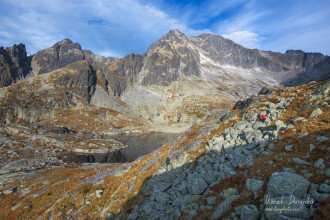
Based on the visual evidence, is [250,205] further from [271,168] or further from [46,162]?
[46,162]

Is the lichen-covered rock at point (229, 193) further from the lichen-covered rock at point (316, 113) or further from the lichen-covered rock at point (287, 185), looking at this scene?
the lichen-covered rock at point (316, 113)

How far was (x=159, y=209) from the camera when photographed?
1341 cm

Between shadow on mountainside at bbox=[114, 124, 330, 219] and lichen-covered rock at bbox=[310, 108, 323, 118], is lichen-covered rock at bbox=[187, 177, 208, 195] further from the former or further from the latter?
lichen-covered rock at bbox=[310, 108, 323, 118]

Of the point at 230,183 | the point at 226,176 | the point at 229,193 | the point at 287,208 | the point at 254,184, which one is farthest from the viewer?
the point at 226,176

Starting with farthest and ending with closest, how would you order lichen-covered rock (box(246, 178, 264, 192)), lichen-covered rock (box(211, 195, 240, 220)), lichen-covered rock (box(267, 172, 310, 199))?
lichen-covered rock (box(246, 178, 264, 192)) < lichen-covered rock (box(211, 195, 240, 220)) < lichen-covered rock (box(267, 172, 310, 199))

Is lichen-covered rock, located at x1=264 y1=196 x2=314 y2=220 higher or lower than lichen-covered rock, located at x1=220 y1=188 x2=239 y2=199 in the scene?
higher

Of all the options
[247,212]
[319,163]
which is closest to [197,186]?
[247,212]

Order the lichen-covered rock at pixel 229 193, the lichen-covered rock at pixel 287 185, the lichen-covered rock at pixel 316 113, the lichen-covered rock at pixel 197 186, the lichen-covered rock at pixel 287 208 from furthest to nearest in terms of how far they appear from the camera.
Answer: the lichen-covered rock at pixel 316 113 < the lichen-covered rock at pixel 197 186 < the lichen-covered rock at pixel 229 193 < the lichen-covered rock at pixel 287 185 < the lichen-covered rock at pixel 287 208

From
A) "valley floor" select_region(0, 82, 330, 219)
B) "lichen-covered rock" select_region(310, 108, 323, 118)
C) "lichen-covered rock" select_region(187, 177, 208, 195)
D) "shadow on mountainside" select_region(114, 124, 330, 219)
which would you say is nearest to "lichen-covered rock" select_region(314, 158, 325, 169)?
"valley floor" select_region(0, 82, 330, 219)

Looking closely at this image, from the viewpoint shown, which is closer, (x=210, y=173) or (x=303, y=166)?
(x=303, y=166)

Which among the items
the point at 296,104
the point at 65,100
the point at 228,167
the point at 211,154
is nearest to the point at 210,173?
the point at 228,167

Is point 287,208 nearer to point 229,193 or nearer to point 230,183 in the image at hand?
point 229,193

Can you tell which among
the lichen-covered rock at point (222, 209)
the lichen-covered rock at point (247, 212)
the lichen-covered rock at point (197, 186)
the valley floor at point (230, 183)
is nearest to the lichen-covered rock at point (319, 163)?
the valley floor at point (230, 183)

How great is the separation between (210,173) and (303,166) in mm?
6698
